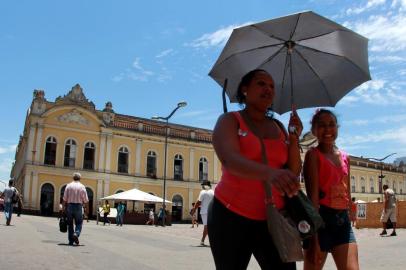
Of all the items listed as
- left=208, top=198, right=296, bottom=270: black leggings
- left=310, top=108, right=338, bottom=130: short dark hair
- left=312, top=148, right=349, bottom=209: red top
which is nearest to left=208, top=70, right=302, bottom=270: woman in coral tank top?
left=208, top=198, right=296, bottom=270: black leggings

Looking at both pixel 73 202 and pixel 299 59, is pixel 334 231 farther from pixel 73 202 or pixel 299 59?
pixel 73 202

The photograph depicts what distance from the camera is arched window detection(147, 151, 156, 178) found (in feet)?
164

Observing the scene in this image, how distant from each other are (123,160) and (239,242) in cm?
4624

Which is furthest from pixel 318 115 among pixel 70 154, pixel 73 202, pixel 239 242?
pixel 70 154

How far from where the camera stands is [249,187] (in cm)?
288

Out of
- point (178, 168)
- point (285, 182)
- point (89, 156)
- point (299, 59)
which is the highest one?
point (89, 156)

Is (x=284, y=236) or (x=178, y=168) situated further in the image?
(x=178, y=168)

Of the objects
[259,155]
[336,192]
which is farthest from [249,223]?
[336,192]

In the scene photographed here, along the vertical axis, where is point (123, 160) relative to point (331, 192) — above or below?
above

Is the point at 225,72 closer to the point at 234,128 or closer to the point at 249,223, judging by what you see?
the point at 234,128

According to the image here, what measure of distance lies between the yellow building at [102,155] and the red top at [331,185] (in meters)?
41.8

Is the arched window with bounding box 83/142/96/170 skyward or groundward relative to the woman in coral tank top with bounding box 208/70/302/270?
skyward

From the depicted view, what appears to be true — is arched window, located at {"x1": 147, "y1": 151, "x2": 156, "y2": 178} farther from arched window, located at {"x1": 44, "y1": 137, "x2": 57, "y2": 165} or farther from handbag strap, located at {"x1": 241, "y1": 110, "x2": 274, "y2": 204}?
handbag strap, located at {"x1": 241, "y1": 110, "x2": 274, "y2": 204}

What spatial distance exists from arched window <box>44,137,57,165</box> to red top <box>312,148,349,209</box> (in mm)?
42925
